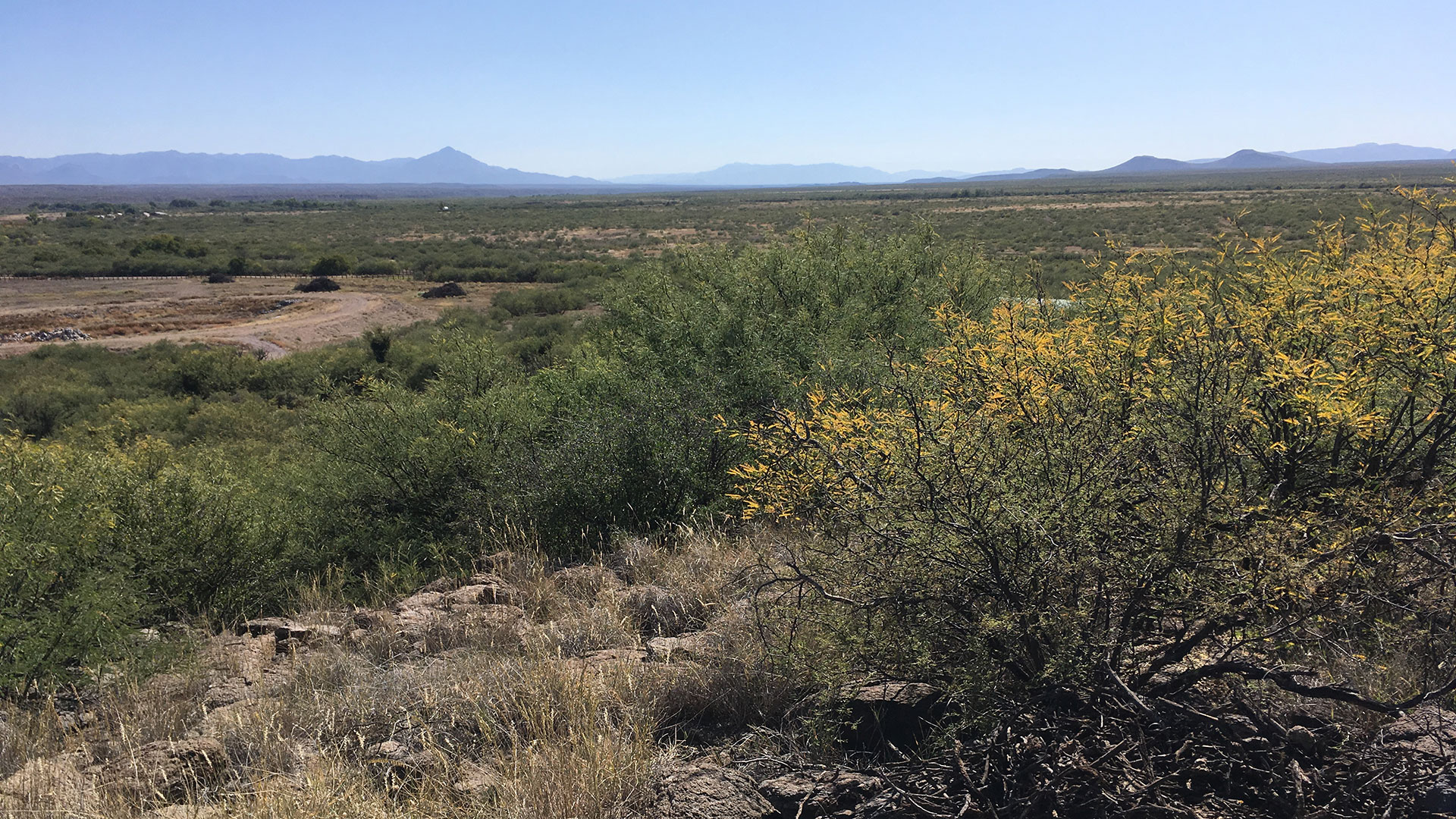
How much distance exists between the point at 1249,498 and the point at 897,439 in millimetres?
1470

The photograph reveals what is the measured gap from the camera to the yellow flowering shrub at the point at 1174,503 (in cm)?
312

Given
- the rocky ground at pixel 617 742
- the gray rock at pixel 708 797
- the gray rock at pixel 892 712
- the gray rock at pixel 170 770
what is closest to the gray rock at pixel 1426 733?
the rocky ground at pixel 617 742

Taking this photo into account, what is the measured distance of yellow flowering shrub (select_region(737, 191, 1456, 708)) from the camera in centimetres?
312

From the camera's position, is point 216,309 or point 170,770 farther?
point 216,309

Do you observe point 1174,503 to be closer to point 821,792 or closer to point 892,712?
point 892,712

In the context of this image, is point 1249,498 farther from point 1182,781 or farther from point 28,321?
point 28,321

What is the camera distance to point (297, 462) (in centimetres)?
Answer: 1284

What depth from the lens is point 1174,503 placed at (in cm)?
318

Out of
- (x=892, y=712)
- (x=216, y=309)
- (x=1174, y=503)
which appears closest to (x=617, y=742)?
(x=892, y=712)

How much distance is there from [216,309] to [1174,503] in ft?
146

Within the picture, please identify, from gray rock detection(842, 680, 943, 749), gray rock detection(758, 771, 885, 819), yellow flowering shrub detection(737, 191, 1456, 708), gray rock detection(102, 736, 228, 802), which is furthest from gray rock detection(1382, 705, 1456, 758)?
gray rock detection(102, 736, 228, 802)

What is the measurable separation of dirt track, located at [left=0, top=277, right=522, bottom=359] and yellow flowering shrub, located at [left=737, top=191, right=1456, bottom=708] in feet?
101

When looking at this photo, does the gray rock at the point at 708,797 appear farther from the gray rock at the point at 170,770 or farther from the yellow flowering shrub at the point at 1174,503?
the gray rock at the point at 170,770

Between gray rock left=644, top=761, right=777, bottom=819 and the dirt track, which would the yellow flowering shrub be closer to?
gray rock left=644, top=761, right=777, bottom=819
